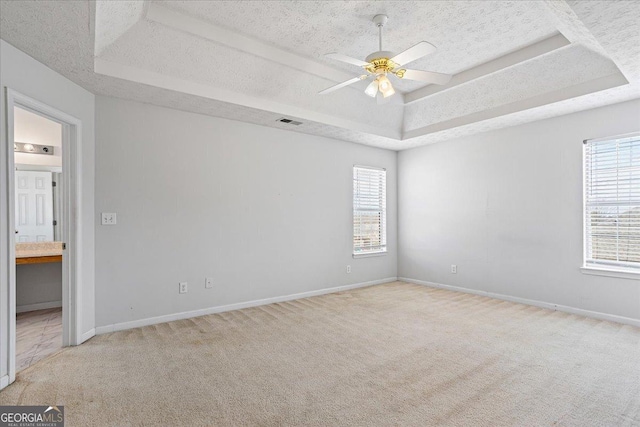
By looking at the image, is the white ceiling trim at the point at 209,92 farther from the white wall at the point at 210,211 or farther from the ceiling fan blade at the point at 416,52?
the ceiling fan blade at the point at 416,52

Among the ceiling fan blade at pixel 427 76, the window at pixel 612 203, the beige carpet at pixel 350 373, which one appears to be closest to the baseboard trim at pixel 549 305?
the beige carpet at pixel 350 373

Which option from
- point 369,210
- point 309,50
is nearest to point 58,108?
point 309,50

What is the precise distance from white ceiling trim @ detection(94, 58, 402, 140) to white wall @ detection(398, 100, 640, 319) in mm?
1774

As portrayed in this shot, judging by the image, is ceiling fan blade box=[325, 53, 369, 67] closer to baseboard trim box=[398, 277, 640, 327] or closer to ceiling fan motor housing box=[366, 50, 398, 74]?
ceiling fan motor housing box=[366, 50, 398, 74]

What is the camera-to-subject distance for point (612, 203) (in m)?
3.96

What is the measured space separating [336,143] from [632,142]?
3.75 metres

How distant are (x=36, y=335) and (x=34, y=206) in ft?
7.43

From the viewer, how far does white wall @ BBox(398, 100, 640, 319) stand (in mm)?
4094

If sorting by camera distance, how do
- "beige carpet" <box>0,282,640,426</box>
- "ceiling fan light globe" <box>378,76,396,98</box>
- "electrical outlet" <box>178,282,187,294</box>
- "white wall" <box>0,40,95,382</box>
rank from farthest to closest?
"electrical outlet" <box>178,282,187,294</box>, "ceiling fan light globe" <box>378,76,396,98</box>, "white wall" <box>0,40,95,382</box>, "beige carpet" <box>0,282,640,426</box>

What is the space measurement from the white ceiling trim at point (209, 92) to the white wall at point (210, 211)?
0.61 meters

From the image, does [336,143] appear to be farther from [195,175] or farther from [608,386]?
[608,386]

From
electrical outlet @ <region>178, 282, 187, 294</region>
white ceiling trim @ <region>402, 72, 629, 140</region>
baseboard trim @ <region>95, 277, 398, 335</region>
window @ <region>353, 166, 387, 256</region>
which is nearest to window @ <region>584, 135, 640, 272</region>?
white ceiling trim @ <region>402, 72, 629, 140</region>

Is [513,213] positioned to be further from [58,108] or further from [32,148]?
[32,148]

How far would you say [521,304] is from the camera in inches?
183
